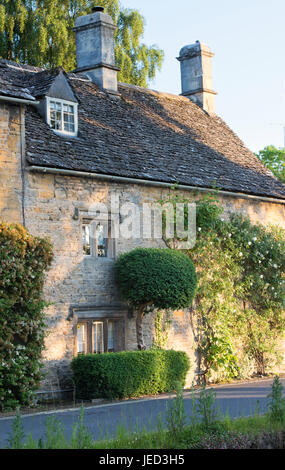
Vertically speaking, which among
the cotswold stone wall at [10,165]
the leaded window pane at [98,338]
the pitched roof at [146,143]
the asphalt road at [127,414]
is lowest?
the asphalt road at [127,414]

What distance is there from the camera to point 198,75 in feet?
85.1

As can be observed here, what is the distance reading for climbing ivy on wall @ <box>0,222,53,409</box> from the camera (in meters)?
14.0

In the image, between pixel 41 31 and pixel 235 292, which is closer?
pixel 235 292

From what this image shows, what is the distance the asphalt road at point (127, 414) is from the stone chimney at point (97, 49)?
32.1 ft

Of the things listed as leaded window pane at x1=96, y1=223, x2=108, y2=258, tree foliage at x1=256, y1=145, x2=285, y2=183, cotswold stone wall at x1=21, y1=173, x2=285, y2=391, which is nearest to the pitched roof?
cotswold stone wall at x1=21, y1=173, x2=285, y2=391

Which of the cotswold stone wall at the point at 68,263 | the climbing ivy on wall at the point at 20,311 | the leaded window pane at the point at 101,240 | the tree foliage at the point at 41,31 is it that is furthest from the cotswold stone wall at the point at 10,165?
the tree foliage at the point at 41,31

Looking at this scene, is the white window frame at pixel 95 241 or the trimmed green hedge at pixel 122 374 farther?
the white window frame at pixel 95 241

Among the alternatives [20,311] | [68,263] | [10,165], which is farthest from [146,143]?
[20,311]

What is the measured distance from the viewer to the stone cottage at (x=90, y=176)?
15.7 meters

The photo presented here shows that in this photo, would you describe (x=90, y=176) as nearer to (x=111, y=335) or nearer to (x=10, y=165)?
(x=10, y=165)

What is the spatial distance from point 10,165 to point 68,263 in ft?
8.16

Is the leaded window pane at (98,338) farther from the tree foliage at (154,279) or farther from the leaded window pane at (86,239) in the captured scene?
the leaded window pane at (86,239)
